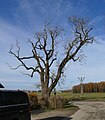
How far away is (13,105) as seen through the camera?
12.9 metres

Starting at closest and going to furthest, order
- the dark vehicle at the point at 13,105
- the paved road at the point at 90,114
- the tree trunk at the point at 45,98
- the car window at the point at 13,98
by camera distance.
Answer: the dark vehicle at the point at 13,105 < the car window at the point at 13,98 < the paved road at the point at 90,114 < the tree trunk at the point at 45,98

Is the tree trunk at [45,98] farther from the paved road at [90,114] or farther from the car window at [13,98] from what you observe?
the car window at [13,98]

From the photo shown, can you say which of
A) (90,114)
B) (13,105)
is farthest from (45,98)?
(13,105)

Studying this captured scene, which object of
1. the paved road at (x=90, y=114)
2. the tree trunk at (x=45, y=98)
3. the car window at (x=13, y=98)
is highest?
the tree trunk at (x=45, y=98)

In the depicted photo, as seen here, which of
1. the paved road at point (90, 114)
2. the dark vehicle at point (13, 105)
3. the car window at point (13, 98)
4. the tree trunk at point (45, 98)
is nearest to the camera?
the dark vehicle at point (13, 105)

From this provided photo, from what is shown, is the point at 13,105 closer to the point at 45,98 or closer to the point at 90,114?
the point at 90,114

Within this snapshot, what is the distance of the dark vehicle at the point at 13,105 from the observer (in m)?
12.2

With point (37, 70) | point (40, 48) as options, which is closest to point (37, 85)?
point (37, 70)

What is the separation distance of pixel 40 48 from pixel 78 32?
6.53 meters

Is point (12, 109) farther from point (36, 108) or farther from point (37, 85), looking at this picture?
point (37, 85)

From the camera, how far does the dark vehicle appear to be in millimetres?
12227

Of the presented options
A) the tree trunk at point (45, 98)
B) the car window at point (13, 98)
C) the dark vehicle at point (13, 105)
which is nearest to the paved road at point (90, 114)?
the tree trunk at point (45, 98)

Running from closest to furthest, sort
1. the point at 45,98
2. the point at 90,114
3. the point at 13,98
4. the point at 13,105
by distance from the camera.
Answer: the point at 13,105 → the point at 13,98 → the point at 90,114 → the point at 45,98

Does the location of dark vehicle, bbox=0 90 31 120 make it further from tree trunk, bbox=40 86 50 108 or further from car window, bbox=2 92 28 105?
tree trunk, bbox=40 86 50 108
